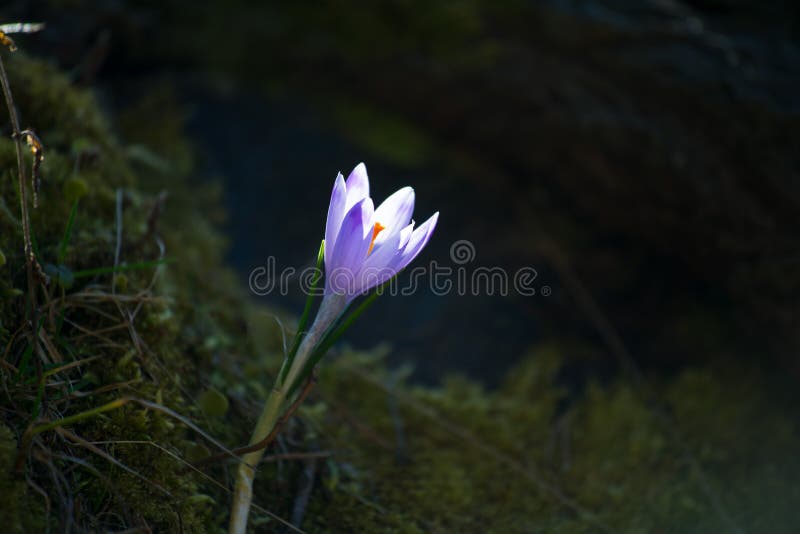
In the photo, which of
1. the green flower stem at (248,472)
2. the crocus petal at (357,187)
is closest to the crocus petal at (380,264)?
the crocus petal at (357,187)

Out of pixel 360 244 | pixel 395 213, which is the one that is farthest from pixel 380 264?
pixel 395 213

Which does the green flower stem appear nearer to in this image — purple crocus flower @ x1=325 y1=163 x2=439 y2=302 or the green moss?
the green moss

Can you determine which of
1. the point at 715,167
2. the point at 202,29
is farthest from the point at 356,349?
the point at 202,29

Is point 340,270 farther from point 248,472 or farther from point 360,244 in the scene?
point 248,472

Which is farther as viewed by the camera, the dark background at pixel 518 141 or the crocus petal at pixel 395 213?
the dark background at pixel 518 141

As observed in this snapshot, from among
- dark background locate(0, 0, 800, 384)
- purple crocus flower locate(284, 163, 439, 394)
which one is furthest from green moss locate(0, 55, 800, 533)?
purple crocus flower locate(284, 163, 439, 394)

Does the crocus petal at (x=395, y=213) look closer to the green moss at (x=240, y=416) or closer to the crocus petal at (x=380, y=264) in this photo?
the crocus petal at (x=380, y=264)
